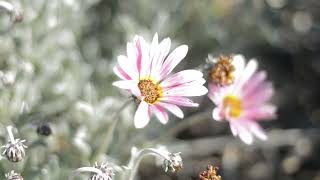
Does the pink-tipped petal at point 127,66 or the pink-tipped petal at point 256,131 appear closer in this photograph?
the pink-tipped petal at point 127,66

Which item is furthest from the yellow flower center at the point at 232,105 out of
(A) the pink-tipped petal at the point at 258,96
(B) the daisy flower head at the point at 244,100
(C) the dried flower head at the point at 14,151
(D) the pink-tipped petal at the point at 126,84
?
(C) the dried flower head at the point at 14,151

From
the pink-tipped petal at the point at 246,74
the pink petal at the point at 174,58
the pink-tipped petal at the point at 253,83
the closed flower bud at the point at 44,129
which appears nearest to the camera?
the pink petal at the point at 174,58

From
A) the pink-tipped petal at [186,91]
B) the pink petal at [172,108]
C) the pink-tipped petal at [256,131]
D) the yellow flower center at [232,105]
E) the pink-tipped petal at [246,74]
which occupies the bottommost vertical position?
the pink petal at [172,108]

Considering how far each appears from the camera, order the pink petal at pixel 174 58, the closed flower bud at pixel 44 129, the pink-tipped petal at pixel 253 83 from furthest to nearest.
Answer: the pink-tipped petal at pixel 253 83
the closed flower bud at pixel 44 129
the pink petal at pixel 174 58

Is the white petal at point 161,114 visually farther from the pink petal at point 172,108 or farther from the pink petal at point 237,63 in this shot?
the pink petal at point 237,63

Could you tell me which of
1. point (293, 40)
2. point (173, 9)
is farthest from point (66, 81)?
point (293, 40)

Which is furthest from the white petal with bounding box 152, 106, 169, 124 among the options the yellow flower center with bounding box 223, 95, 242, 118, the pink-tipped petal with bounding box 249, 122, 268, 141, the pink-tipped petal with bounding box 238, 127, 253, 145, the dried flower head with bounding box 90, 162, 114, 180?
the pink-tipped petal with bounding box 249, 122, 268, 141
